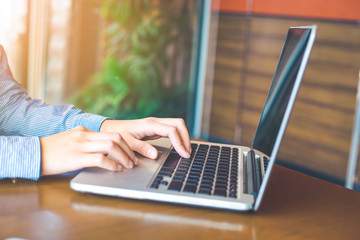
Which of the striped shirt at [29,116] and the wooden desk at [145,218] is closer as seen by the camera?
the wooden desk at [145,218]

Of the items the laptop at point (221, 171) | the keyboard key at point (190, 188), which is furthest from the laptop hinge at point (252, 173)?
the keyboard key at point (190, 188)

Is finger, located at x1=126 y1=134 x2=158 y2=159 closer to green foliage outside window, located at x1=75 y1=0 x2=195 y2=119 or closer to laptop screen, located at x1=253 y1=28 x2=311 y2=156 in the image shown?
laptop screen, located at x1=253 y1=28 x2=311 y2=156

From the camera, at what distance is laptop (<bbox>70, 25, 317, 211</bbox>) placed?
680mm

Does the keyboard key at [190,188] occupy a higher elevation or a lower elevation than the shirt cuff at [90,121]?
lower

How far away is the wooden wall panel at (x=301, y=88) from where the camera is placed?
9.39 ft

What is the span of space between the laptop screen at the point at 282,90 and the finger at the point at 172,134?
0.19m

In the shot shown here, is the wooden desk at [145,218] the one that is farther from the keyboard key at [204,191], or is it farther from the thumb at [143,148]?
the thumb at [143,148]

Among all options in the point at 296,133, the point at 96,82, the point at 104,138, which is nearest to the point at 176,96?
the point at 96,82

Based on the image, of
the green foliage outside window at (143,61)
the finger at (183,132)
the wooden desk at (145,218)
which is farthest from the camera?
the green foliage outside window at (143,61)

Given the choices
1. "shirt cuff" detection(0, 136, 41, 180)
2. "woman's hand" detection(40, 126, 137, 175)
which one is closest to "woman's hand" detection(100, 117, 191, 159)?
"woman's hand" detection(40, 126, 137, 175)

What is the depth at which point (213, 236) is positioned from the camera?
60 cm

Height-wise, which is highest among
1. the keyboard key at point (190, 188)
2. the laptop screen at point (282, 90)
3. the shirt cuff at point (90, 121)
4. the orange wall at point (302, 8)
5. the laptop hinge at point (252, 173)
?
the orange wall at point (302, 8)

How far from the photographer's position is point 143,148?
89cm

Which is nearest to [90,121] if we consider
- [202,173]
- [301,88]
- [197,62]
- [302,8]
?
[202,173]
